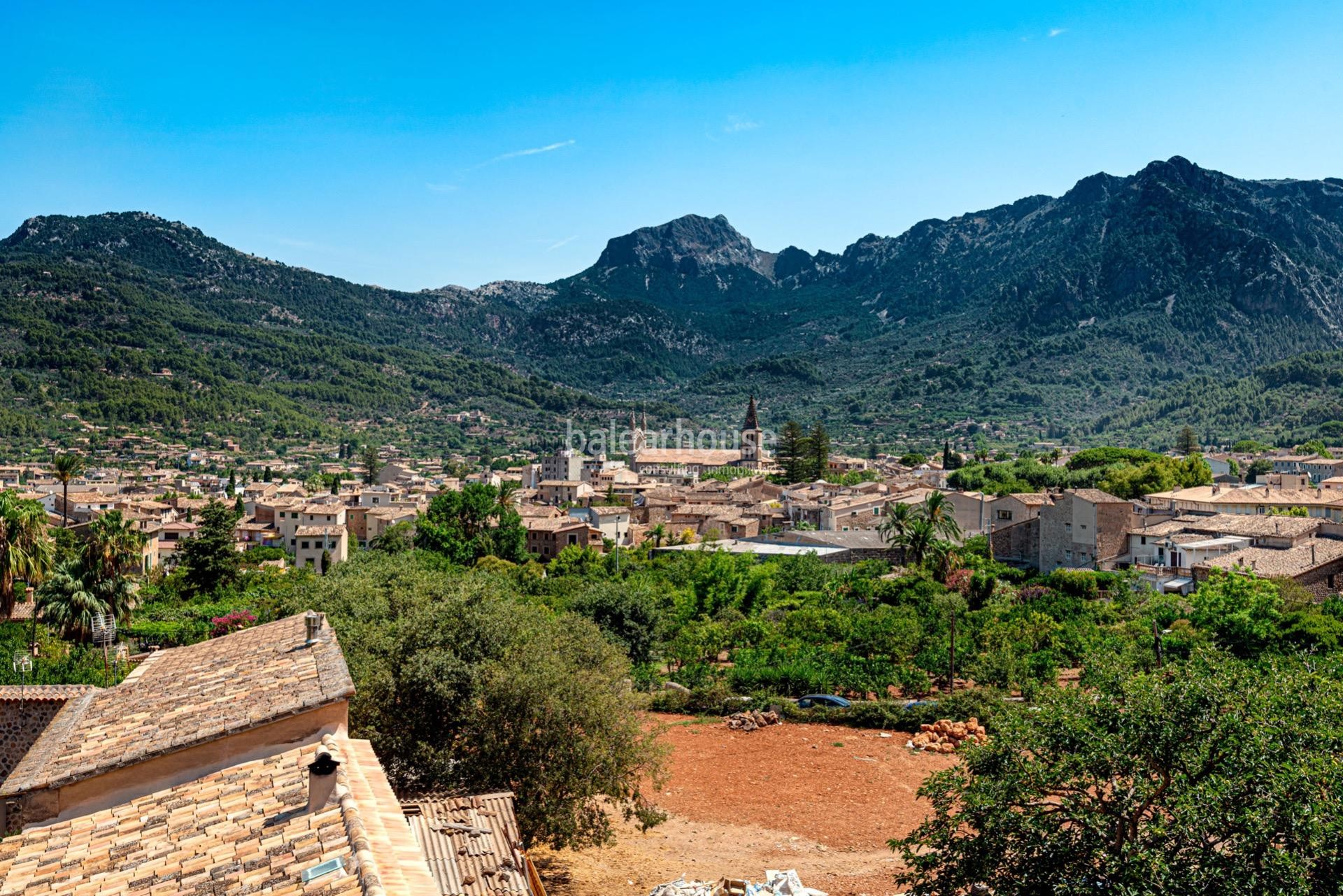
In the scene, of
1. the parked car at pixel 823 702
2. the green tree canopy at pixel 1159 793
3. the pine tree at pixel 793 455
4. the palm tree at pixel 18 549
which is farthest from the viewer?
the pine tree at pixel 793 455

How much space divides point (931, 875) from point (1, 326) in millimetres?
163225

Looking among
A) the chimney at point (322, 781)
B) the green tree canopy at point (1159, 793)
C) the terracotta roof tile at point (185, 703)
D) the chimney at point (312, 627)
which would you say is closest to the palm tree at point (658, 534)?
the chimney at point (312, 627)

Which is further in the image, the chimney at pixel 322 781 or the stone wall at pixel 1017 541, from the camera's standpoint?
the stone wall at pixel 1017 541

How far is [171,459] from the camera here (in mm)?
115375

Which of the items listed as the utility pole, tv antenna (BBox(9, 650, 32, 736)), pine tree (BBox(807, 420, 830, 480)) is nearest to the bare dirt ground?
the utility pole

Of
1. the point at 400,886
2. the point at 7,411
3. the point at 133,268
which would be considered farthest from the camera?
the point at 133,268

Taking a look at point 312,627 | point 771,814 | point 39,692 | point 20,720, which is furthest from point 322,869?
point 771,814

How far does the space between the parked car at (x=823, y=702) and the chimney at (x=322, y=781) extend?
60.3 ft

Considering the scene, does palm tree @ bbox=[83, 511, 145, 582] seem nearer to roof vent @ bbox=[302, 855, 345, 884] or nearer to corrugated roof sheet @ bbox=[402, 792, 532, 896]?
corrugated roof sheet @ bbox=[402, 792, 532, 896]

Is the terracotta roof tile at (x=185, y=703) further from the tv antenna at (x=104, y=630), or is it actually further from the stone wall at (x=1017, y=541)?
the stone wall at (x=1017, y=541)

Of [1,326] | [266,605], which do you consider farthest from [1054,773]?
[1,326]

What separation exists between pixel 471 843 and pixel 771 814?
796 cm

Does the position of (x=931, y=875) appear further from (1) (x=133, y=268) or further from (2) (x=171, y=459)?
(1) (x=133, y=268)

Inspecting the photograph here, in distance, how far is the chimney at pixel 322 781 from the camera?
6535 mm
